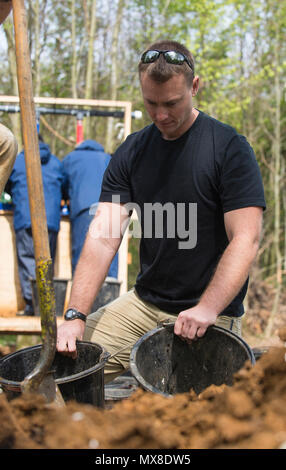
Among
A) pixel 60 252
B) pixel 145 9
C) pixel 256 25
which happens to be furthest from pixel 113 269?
pixel 145 9

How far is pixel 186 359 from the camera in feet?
6.03

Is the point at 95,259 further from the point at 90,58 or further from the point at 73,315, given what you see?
the point at 90,58

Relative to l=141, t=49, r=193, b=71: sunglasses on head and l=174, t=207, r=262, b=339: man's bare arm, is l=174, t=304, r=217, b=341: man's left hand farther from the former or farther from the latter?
l=141, t=49, r=193, b=71: sunglasses on head

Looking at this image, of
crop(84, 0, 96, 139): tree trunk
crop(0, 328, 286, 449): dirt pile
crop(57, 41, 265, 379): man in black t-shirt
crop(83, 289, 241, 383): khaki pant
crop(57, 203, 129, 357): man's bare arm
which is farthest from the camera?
crop(84, 0, 96, 139): tree trunk

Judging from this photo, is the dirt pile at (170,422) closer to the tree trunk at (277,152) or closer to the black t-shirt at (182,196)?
the black t-shirt at (182,196)

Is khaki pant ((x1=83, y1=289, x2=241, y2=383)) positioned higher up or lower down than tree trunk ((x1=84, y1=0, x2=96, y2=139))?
lower down

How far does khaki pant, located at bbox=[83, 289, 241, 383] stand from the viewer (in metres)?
2.29

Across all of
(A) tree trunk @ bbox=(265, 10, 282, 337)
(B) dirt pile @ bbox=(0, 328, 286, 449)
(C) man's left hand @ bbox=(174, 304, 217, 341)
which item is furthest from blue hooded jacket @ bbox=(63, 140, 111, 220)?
(A) tree trunk @ bbox=(265, 10, 282, 337)

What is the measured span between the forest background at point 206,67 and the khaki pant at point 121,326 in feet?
14.1

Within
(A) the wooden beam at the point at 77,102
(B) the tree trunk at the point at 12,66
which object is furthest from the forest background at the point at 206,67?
(A) the wooden beam at the point at 77,102

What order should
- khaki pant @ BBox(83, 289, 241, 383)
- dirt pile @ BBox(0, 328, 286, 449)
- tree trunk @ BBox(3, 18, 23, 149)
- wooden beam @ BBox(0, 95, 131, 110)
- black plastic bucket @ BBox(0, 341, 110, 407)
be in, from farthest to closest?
tree trunk @ BBox(3, 18, 23, 149) → wooden beam @ BBox(0, 95, 131, 110) → khaki pant @ BBox(83, 289, 241, 383) → black plastic bucket @ BBox(0, 341, 110, 407) → dirt pile @ BBox(0, 328, 286, 449)

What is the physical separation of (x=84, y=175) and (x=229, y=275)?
2771mm

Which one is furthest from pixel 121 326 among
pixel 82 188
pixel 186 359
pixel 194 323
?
pixel 82 188

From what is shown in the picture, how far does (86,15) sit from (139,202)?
6.25m
